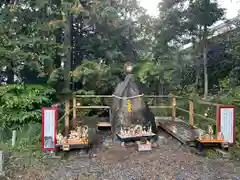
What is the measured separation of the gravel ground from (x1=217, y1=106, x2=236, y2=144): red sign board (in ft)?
1.84

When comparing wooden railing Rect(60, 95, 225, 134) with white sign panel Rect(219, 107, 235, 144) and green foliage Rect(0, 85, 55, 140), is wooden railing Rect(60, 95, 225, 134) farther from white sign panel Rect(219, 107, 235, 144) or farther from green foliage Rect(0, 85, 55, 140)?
green foliage Rect(0, 85, 55, 140)

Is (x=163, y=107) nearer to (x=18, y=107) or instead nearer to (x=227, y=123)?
(x=227, y=123)

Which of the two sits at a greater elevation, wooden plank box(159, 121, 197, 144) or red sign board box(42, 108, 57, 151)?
red sign board box(42, 108, 57, 151)

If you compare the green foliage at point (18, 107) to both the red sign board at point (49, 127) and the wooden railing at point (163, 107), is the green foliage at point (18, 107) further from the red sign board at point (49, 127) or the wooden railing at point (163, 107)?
the red sign board at point (49, 127)

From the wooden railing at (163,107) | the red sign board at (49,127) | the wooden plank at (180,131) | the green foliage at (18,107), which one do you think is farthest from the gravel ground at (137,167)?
the green foliage at (18,107)

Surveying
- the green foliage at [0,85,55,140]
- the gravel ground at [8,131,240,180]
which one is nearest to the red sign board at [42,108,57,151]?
the gravel ground at [8,131,240,180]

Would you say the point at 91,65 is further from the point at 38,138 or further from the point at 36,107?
the point at 38,138

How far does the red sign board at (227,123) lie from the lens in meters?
5.05

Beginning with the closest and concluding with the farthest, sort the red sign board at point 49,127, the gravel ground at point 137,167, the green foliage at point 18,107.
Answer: the gravel ground at point 137,167 < the red sign board at point 49,127 < the green foliage at point 18,107

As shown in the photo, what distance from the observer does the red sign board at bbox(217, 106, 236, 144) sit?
199 inches

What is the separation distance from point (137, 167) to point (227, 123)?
2211mm

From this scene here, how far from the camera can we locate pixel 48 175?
4.04m

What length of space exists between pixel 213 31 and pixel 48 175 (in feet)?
28.1

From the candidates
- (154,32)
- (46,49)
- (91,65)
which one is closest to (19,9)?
(46,49)
